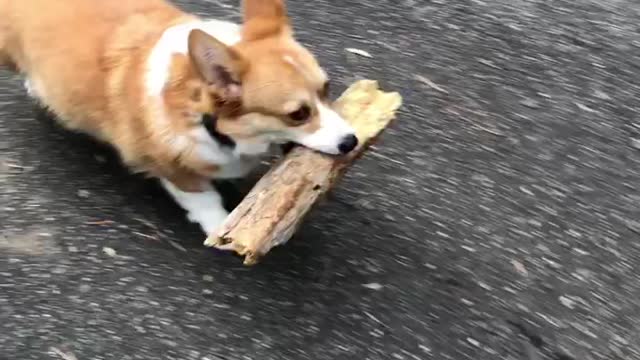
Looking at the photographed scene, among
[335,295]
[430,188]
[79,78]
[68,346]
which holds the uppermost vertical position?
[79,78]

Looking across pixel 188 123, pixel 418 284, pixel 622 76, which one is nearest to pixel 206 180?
pixel 188 123

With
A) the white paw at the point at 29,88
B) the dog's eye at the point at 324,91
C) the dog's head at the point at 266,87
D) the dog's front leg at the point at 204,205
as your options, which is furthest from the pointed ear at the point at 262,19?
the white paw at the point at 29,88

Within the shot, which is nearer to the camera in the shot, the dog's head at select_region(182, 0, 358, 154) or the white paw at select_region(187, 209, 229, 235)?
the dog's head at select_region(182, 0, 358, 154)

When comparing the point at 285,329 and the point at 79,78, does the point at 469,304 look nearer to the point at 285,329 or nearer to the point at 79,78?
the point at 285,329

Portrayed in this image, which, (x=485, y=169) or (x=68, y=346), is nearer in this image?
(x=68, y=346)

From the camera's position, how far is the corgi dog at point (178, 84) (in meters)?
1.52

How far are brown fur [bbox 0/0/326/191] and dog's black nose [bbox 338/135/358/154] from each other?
0.16ft

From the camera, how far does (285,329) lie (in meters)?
1.68

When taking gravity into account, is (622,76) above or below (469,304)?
above

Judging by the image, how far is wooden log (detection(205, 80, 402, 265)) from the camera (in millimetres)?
1518

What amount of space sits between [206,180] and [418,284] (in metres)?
0.41

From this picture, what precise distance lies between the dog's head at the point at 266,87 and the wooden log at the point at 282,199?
3 cm

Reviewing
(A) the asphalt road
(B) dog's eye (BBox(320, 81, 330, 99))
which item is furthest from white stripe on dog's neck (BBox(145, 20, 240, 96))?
(A) the asphalt road

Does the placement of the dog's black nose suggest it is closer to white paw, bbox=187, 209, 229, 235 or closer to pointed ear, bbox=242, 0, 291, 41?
pointed ear, bbox=242, 0, 291, 41
